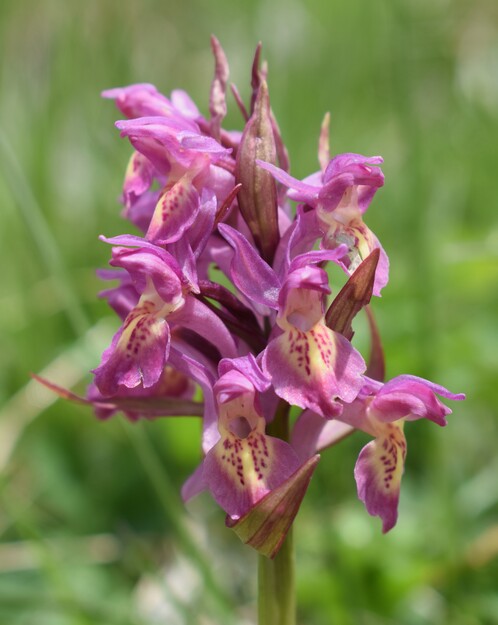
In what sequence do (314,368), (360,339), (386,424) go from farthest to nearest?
(360,339) → (386,424) → (314,368)

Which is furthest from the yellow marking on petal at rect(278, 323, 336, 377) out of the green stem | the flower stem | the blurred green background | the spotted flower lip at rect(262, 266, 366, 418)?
the blurred green background

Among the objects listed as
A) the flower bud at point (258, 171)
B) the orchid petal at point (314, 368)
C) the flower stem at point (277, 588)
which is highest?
the flower bud at point (258, 171)

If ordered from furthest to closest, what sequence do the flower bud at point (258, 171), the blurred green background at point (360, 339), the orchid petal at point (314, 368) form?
the blurred green background at point (360, 339) → the flower bud at point (258, 171) → the orchid petal at point (314, 368)

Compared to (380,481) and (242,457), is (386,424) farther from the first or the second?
(242,457)

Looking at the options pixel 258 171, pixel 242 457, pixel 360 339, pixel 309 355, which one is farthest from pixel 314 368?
pixel 360 339

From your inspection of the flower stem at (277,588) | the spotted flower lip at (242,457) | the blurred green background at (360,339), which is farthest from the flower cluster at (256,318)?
the blurred green background at (360,339)

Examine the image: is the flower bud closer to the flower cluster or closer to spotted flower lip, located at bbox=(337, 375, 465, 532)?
the flower cluster

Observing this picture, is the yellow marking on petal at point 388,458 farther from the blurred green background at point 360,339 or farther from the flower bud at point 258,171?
the blurred green background at point 360,339

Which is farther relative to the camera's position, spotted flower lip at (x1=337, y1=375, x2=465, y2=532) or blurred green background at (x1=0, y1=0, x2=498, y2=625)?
blurred green background at (x1=0, y1=0, x2=498, y2=625)
